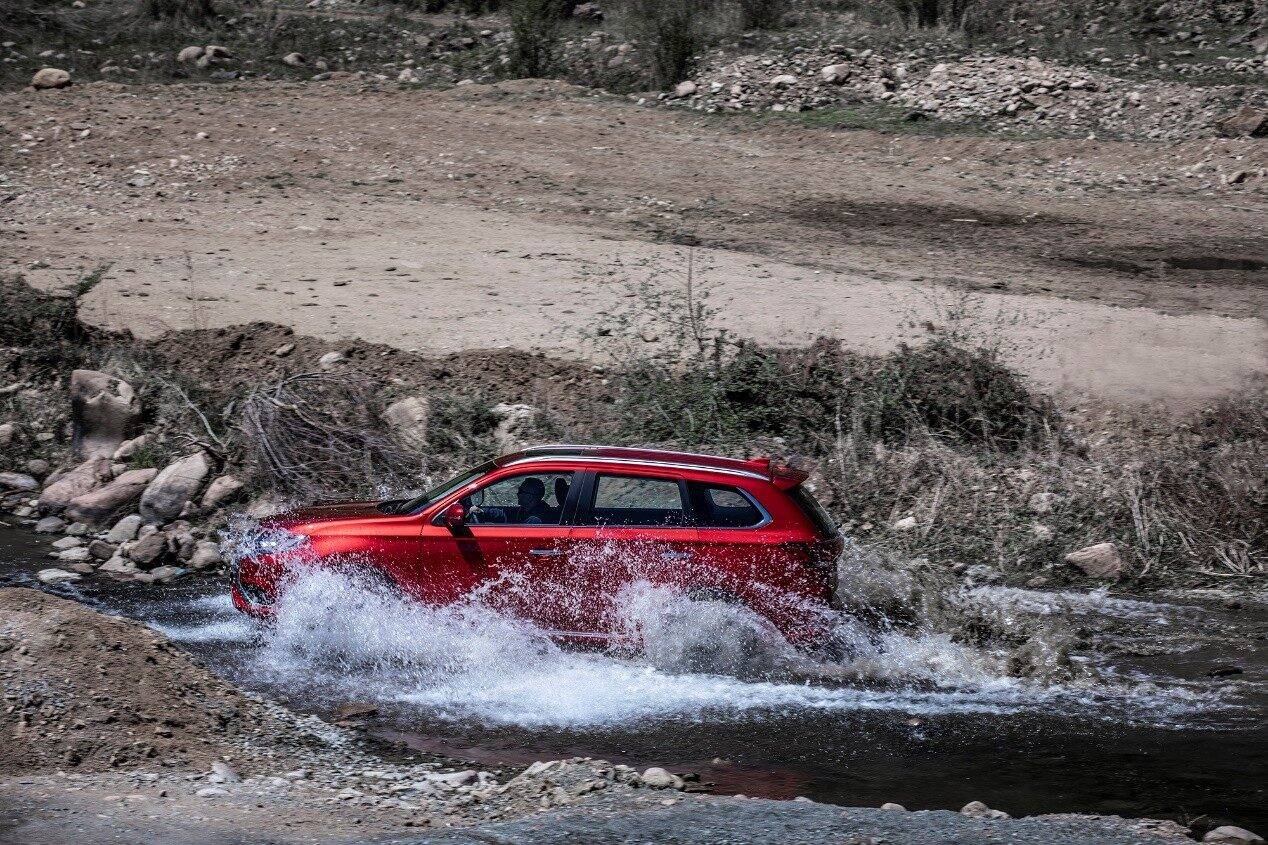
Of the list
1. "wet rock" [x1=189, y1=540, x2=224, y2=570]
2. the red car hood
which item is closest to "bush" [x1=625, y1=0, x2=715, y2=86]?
"wet rock" [x1=189, y1=540, x2=224, y2=570]

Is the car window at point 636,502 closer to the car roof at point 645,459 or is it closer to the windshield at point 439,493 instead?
the car roof at point 645,459

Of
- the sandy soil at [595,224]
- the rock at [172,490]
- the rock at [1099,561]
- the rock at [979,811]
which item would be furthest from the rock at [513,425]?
the rock at [979,811]

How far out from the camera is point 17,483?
44.5 ft

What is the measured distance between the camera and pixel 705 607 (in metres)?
8.74

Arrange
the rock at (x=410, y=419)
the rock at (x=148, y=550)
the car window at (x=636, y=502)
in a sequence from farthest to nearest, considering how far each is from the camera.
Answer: the rock at (x=410, y=419) < the rock at (x=148, y=550) < the car window at (x=636, y=502)

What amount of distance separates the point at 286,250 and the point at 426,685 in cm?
1084

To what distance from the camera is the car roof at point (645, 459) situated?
906 centimetres

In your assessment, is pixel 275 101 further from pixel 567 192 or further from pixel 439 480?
pixel 439 480

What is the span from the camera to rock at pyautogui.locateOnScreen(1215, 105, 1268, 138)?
22.2 meters

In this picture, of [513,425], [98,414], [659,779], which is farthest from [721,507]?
[98,414]

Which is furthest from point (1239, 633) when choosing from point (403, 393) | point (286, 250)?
point (286, 250)

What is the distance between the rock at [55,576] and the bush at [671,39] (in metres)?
17.2

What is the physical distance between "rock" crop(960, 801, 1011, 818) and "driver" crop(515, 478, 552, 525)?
338 centimetres

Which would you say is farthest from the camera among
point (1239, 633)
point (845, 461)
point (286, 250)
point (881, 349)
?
point (286, 250)
